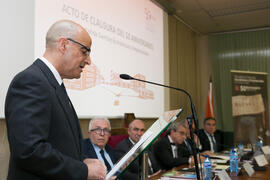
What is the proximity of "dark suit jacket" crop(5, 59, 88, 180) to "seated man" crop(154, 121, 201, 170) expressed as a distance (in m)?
2.23

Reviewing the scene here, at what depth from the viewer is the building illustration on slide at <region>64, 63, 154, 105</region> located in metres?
3.30

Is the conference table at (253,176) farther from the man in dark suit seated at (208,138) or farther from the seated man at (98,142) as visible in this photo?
the man in dark suit seated at (208,138)

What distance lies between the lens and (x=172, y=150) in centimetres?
381

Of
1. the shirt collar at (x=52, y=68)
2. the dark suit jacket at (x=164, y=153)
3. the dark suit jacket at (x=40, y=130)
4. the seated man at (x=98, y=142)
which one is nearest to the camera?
the dark suit jacket at (x=40, y=130)

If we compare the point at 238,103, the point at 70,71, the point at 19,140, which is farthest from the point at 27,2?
the point at 238,103

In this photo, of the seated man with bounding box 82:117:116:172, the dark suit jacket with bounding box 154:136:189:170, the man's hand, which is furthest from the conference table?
the man's hand

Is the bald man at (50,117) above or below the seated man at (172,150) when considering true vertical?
above

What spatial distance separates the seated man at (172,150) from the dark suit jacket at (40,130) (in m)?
2.23

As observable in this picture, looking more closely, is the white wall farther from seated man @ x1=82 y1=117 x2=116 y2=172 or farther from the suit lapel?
the suit lapel

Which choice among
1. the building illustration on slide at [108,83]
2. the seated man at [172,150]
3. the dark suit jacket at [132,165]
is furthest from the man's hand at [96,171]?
the seated man at [172,150]

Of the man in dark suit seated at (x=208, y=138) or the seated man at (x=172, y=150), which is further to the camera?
the man in dark suit seated at (x=208, y=138)

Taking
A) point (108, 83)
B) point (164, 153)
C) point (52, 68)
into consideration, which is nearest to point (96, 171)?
point (52, 68)

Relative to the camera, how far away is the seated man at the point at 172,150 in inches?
Result: 130

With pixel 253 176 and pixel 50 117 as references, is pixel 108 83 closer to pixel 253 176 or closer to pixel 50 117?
pixel 253 176
